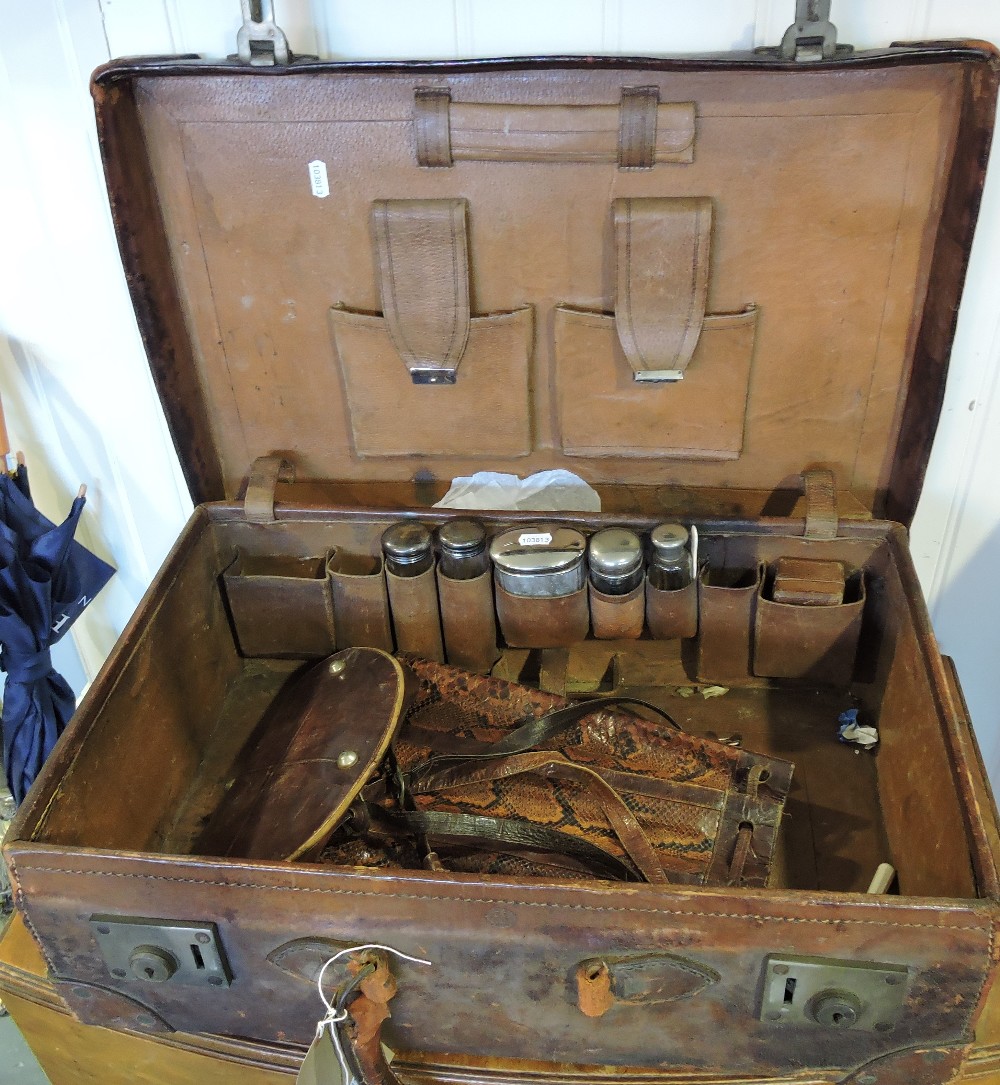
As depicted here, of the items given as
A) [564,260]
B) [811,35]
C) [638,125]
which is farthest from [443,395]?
[811,35]

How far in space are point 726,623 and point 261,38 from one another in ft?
3.84

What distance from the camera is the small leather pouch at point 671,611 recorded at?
1.69m

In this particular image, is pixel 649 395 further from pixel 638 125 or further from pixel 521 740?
pixel 521 740

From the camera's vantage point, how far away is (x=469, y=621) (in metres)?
1.75

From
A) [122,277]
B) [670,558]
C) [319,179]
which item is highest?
[319,179]

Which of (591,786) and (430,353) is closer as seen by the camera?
→ (591,786)

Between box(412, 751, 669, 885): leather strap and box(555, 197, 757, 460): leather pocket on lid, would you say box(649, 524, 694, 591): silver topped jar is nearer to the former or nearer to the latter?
box(555, 197, 757, 460): leather pocket on lid

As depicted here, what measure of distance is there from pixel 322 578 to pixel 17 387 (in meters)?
0.72

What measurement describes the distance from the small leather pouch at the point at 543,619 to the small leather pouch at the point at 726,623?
21 cm

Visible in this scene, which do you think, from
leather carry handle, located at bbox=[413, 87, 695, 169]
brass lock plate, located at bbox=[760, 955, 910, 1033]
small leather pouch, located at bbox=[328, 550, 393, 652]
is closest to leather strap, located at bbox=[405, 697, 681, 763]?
small leather pouch, located at bbox=[328, 550, 393, 652]

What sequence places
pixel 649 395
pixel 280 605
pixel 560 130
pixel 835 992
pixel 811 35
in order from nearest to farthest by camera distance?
pixel 835 992
pixel 811 35
pixel 560 130
pixel 649 395
pixel 280 605

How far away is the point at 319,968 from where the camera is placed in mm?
1236

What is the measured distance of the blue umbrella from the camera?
5.94ft

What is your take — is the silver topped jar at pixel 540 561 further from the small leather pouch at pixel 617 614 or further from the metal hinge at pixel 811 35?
the metal hinge at pixel 811 35
